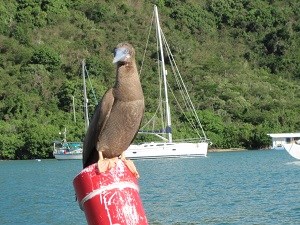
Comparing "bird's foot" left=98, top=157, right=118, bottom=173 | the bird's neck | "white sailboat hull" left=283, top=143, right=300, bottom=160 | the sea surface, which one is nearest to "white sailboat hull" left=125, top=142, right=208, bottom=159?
the sea surface

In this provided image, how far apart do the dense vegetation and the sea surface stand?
30459 millimetres

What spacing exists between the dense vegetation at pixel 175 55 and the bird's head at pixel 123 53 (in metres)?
64.3

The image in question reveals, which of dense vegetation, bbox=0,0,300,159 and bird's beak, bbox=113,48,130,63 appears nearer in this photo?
bird's beak, bbox=113,48,130,63

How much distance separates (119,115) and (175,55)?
292 ft

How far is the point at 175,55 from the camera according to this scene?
303 feet

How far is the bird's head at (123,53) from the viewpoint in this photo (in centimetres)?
346

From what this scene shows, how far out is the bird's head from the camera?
3.46 meters

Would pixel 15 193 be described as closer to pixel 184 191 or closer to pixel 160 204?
pixel 184 191

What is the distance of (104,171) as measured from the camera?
10.4ft

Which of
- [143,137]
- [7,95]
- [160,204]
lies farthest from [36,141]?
[160,204]

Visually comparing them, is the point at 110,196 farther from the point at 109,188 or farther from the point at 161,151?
the point at 161,151

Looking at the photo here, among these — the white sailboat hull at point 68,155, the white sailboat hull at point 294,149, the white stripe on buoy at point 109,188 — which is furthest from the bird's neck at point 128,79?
the white sailboat hull at point 68,155

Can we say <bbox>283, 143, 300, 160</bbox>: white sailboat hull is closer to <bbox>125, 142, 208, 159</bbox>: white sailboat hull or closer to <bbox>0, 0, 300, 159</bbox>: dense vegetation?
<bbox>125, 142, 208, 159</bbox>: white sailboat hull

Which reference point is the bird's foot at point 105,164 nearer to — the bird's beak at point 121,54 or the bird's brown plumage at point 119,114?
the bird's brown plumage at point 119,114
